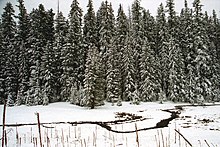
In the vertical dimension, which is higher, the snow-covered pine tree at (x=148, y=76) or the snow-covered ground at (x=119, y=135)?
the snow-covered pine tree at (x=148, y=76)

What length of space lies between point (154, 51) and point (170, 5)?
937cm

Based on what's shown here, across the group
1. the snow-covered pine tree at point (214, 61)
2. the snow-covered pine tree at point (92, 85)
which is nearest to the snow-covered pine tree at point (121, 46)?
the snow-covered pine tree at point (92, 85)

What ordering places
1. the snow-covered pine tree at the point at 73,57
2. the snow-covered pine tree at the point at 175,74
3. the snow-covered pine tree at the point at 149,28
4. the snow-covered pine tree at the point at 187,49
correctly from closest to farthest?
1. the snow-covered pine tree at the point at 73,57
2. the snow-covered pine tree at the point at 187,49
3. the snow-covered pine tree at the point at 175,74
4. the snow-covered pine tree at the point at 149,28

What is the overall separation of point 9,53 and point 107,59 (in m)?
17.3

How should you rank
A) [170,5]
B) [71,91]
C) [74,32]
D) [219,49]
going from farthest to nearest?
[219,49] < [170,5] < [74,32] < [71,91]

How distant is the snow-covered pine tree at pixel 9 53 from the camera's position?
3275cm

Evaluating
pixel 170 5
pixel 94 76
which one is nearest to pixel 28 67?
pixel 94 76

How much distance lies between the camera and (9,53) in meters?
34.2

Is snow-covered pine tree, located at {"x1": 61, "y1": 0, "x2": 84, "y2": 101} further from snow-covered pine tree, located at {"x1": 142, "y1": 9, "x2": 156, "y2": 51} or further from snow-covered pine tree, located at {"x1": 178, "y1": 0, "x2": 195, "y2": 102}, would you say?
snow-covered pine tree, located at {"x1": 178, "y1": 0, "x2": 195, "y2": 102}

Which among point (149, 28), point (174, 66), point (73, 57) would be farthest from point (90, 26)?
point (174, 66)

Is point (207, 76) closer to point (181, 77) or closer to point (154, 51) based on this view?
point (181, 77)

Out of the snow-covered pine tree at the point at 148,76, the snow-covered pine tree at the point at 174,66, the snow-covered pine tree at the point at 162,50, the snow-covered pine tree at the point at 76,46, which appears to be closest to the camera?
the snow-covered pine tree at the point at 174,66

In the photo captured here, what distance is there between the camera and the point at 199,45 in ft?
109

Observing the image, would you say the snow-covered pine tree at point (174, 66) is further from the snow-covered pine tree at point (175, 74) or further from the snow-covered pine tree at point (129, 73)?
the snow-covered pine tree at point (129, 73)
